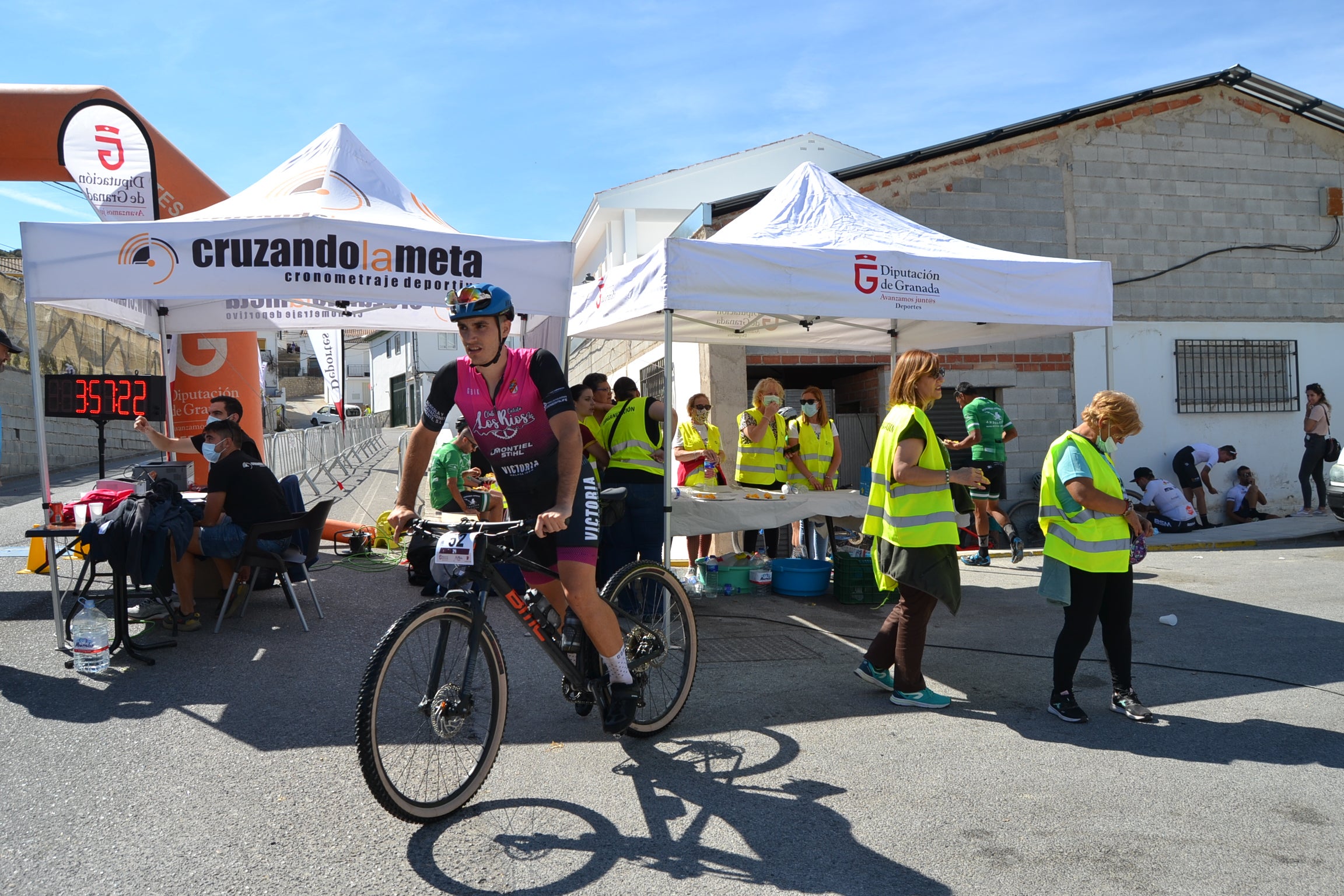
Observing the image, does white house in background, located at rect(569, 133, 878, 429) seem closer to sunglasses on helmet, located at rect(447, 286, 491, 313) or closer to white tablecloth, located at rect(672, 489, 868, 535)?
white tablecloth, located at rect(672, 489, 868, 535)

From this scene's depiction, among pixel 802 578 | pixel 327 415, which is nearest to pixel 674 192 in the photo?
pixel 802 578

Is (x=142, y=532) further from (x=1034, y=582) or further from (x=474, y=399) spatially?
(x=1034, y=582)

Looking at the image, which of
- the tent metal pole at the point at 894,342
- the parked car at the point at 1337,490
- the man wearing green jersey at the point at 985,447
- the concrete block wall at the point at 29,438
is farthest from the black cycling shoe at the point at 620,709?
the concrete block wall at the point at 29,438

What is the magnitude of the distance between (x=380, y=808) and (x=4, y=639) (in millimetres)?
4254

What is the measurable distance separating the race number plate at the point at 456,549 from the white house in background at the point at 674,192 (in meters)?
19.8

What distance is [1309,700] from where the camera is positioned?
4.87 metres

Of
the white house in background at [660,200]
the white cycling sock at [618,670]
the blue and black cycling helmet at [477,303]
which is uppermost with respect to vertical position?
the white house in background at [660,200]

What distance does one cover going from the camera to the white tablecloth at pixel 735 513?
6.95 m

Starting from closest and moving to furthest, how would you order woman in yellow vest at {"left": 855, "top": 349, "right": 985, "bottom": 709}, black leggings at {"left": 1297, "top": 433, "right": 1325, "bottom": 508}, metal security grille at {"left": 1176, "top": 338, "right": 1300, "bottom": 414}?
woman in yellow vest at {"left": 855, "top": 349, "right": 985, "bottom": 709} → black leggings at {"left": 1297, "top": 433, "right": 1325, "bottom": 508} → metal security grille at {"left": 1176, "top": 338, "right": 1300, "bottom": 414}

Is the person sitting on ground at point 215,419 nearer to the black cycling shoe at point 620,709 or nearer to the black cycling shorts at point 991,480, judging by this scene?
the black cycling shoe at point 620,709

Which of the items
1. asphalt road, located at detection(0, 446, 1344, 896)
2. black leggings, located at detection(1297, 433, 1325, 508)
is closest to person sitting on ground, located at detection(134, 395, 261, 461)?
asphalt road, located at detection(0, 446, 1344, 896)

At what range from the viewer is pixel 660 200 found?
24.4m

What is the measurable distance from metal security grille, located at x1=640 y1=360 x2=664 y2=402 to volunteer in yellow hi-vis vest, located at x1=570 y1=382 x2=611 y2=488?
583 centimetres

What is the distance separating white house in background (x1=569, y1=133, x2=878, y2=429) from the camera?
2220cm
